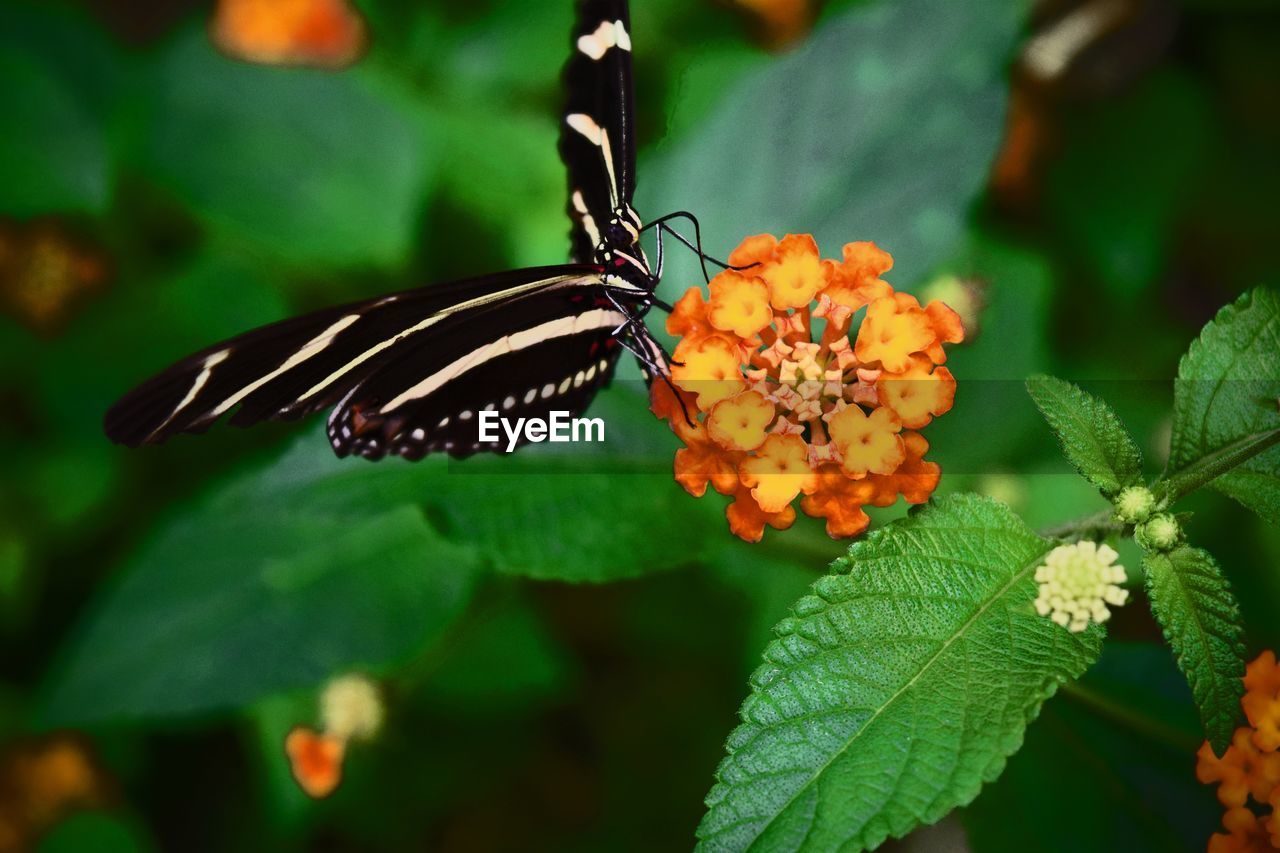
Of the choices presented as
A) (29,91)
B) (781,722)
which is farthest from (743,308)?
(29,91)

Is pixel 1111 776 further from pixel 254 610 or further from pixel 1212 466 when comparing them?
pixel 254 610

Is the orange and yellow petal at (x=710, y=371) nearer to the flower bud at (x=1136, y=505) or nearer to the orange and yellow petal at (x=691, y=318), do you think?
the orange and yellow petal at (x=691, y=318)

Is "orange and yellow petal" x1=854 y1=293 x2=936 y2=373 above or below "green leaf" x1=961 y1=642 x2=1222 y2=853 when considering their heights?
above

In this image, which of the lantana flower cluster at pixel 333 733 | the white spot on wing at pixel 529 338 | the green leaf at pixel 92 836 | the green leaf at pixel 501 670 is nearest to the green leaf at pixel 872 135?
the white spot on wing at pixel 529 338

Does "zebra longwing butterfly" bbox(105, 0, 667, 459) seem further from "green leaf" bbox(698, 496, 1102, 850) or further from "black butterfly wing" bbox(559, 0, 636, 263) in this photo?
"green leaf" bbox(698, 496, 1102, 850)

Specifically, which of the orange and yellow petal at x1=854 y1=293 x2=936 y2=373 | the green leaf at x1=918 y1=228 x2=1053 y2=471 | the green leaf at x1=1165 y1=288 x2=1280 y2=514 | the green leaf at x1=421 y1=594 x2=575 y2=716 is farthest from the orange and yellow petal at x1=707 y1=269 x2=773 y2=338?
the green leaf at x1=421 y1=594 x2=575 y2=716

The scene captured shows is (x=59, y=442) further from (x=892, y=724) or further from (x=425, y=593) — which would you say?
(x=892, y=724)

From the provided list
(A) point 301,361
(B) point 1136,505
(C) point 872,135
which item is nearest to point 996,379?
(C) point 872,135
